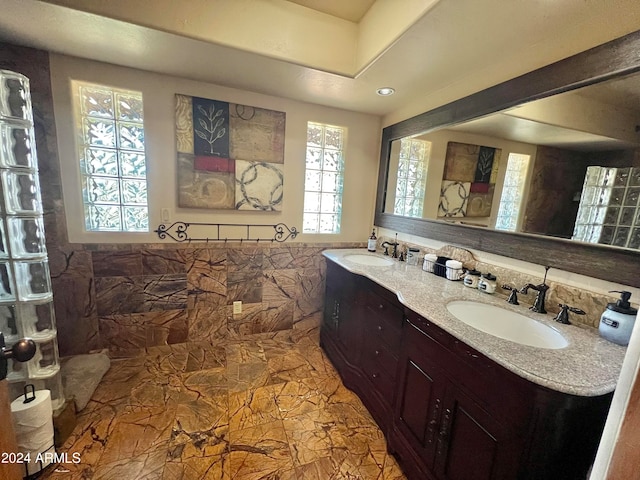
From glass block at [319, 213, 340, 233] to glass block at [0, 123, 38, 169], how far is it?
6.63ft

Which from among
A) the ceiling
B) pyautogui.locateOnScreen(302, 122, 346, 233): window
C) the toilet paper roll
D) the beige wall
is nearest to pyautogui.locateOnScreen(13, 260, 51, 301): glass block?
the toilet paper roll

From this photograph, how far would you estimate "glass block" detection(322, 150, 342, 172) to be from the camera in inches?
102

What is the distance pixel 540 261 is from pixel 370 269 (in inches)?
37.9

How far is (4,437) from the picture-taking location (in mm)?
746

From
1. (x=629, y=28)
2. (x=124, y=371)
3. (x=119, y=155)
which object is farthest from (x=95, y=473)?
(x=629, y=28)

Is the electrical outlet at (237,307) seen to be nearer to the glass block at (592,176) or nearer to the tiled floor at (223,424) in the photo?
the tiled floor at (223,424)

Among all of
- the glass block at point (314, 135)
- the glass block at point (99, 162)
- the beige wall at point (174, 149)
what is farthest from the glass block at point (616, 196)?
the glass block at point (99, 162)

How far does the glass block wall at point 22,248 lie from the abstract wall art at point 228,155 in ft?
2.87

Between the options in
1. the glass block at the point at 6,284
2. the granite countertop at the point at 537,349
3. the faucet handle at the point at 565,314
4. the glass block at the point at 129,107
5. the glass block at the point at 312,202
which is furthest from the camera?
the glass block at the point at 312,202

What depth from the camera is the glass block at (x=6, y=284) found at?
1.32m

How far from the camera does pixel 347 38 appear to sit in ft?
5.78

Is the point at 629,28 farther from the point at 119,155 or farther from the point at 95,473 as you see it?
the point at 95,473

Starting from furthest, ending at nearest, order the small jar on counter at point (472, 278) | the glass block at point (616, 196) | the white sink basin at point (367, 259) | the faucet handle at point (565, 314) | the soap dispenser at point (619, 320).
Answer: the white sink basin at point (367, 259) < the small jar on counter at point (472, 278) < the faucet handle at point (565, 314) < the glass block at point (616, 196) < the soap dispenser at point (619, 320)

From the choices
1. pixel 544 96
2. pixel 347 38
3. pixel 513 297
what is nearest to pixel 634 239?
pixel 513 297
